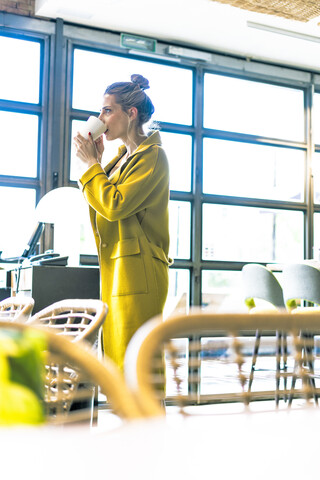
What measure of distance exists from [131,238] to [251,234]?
390 cm

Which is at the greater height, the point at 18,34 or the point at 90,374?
the point at 18,34

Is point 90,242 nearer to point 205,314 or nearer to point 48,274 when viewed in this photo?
point 48,274

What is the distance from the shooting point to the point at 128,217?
2.32 metres

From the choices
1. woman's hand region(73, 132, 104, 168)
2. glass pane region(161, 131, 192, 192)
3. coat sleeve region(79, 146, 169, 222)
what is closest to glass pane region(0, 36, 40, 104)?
glass pane region(161, 131, 192, 192)

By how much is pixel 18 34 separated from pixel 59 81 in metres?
0.49

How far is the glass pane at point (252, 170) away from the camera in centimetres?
588

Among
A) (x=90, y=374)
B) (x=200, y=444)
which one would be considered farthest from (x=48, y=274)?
(x=200, y=444)

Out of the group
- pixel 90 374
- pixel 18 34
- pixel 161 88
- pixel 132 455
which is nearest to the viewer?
pixel 132 455

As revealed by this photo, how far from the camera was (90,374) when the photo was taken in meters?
0.59

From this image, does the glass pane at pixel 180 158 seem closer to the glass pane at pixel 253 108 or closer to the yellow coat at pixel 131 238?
the glass pane at pixel 253 108

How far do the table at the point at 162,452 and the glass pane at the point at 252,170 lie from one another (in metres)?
5.40

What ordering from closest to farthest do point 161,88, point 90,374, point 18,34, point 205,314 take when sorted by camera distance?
point 90,374, point 205,314, point 18,34, point 161,88

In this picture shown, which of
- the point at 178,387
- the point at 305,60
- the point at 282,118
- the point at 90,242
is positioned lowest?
the point at 178,387

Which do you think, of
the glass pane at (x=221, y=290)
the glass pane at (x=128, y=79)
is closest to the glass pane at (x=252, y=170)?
the glass pane at (x=128, y=79)
